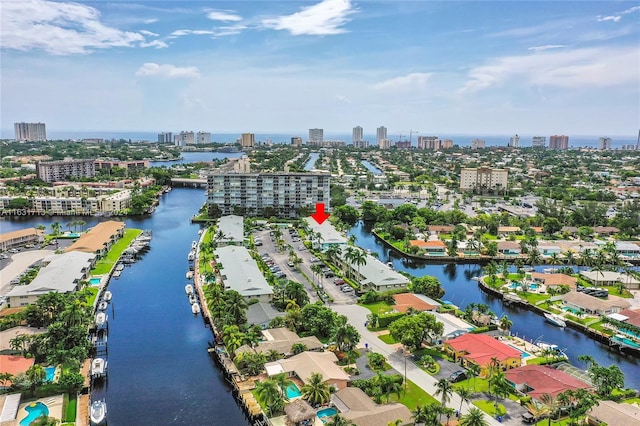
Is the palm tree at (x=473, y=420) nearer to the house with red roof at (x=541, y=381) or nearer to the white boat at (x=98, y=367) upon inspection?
the house with red roof at (x=541, y=381)

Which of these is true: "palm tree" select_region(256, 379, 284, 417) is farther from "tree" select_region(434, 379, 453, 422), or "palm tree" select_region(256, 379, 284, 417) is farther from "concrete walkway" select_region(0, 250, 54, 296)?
"concrete walkway" select_region(0, 250, 54, 296)

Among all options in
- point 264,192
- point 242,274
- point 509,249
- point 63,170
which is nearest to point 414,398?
point 242,274

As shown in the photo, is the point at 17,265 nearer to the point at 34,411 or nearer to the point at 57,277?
the point at 57,277

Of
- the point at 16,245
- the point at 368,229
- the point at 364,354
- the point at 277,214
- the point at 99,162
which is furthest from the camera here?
the point at 99,162

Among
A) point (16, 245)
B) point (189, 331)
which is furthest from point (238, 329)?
point (16, 245)

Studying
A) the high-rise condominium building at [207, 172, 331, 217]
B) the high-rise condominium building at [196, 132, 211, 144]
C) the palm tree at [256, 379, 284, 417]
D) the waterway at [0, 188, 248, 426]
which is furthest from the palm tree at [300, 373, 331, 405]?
the high-rise condominium building at [196, 132, 211, 144]

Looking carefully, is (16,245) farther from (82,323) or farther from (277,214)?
(277,214)

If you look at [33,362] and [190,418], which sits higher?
[33,362]
